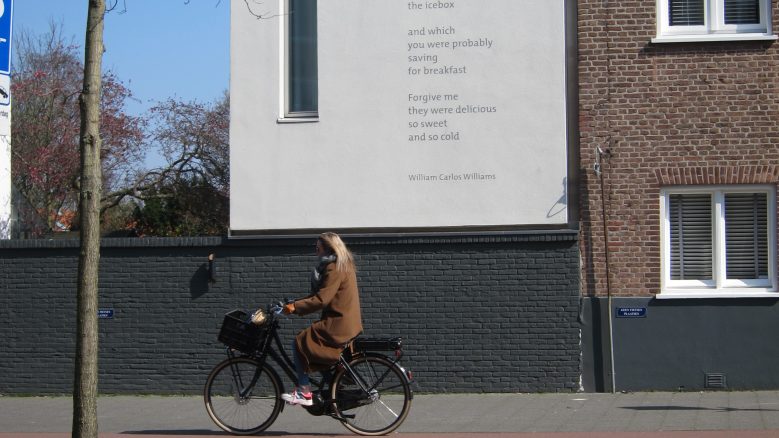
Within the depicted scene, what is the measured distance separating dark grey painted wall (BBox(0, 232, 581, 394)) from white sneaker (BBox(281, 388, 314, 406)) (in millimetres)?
3499

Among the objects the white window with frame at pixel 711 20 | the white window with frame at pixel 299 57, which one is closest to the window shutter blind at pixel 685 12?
the white window with frame at pixel 711 20

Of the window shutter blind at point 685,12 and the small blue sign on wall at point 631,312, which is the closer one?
the small blue sign on wall at point 631,312

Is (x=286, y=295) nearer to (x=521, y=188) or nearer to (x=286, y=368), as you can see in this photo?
(x=521, y=188)

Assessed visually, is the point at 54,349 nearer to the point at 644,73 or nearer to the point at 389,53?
the point at 389,53

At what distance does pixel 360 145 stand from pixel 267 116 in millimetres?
1269

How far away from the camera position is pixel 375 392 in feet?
30.8

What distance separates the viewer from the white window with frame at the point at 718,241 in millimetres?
12289

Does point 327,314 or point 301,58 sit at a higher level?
point 301,58

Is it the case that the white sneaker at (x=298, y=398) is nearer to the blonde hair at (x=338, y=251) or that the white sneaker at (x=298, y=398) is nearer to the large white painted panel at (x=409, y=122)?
the blonde hair at (x=338, y=251)

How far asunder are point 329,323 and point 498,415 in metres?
2.58

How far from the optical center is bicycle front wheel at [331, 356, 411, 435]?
937cm

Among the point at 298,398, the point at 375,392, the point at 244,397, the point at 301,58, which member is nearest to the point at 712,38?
the point at 301,58

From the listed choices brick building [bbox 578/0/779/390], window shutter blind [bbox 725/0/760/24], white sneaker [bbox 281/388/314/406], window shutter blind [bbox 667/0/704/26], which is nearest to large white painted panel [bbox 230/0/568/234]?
brick building [bbox 578/0/779/390]

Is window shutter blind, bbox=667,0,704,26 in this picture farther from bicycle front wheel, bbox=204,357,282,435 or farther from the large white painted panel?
bicycle front wheel, bbox=204,357,282,435
